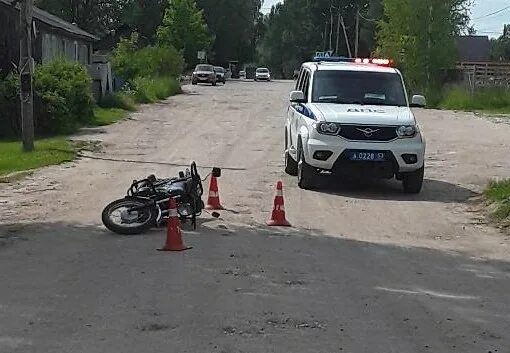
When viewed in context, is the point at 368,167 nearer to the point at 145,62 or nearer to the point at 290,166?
the point at 290,166

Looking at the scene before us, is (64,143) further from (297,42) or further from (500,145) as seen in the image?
(297,42)

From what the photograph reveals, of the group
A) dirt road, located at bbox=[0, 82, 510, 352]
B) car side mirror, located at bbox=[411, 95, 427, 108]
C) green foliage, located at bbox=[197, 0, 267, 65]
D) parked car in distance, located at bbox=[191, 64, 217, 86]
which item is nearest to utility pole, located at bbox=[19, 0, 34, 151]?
dirt road, located at bbox=[0, 82, 510, 352]

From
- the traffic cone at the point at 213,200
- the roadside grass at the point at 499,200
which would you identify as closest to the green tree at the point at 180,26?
the roadside grass at the point at 499,200

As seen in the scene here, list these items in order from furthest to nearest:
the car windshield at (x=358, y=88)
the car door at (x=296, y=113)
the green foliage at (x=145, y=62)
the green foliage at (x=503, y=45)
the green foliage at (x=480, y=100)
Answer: the green foliage at (x=503, y=45), the green foliage at (x=145, y=62), the green foliage at (x=480, y=100), the car door at (x=296, y=113), the car windshield at (x=358, y=88)

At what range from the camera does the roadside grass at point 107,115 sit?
29269 millimetres

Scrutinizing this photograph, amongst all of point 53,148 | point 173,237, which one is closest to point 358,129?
point 173,237

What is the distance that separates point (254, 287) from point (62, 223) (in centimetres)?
428

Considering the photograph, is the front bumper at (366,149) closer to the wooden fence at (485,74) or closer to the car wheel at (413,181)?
the car wheel at (413,181)

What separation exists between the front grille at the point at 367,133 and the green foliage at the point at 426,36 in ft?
113

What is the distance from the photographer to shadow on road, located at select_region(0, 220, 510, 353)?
6328 mm

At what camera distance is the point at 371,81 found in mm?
15469

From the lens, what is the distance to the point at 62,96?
26.1 meters

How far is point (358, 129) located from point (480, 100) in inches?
1223

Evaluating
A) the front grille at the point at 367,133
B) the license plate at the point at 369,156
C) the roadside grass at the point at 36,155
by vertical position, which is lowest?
the roadside grass at the point at 36,155
